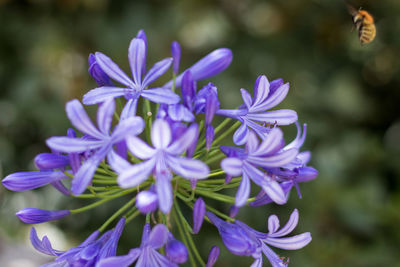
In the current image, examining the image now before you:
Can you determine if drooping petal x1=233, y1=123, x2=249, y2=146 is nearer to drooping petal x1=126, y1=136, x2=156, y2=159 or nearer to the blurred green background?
drooping petal x1=126, y1=136, x2=156, y2=159

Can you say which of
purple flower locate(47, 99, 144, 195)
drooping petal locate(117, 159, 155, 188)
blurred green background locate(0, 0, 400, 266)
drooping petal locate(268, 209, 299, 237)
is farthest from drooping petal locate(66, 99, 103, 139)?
blurred green background locate(0, 0, 400, 266)

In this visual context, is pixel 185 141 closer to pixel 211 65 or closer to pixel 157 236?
pixel 157 236

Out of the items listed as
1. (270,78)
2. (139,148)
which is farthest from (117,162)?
(270,78)

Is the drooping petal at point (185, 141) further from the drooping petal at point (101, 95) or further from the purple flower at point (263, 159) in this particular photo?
the drooping petal at point (101, 95)

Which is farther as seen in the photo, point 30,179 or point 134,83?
point 134,83

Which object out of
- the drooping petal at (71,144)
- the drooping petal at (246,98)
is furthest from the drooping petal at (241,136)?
the drooping petal at (71,144)
